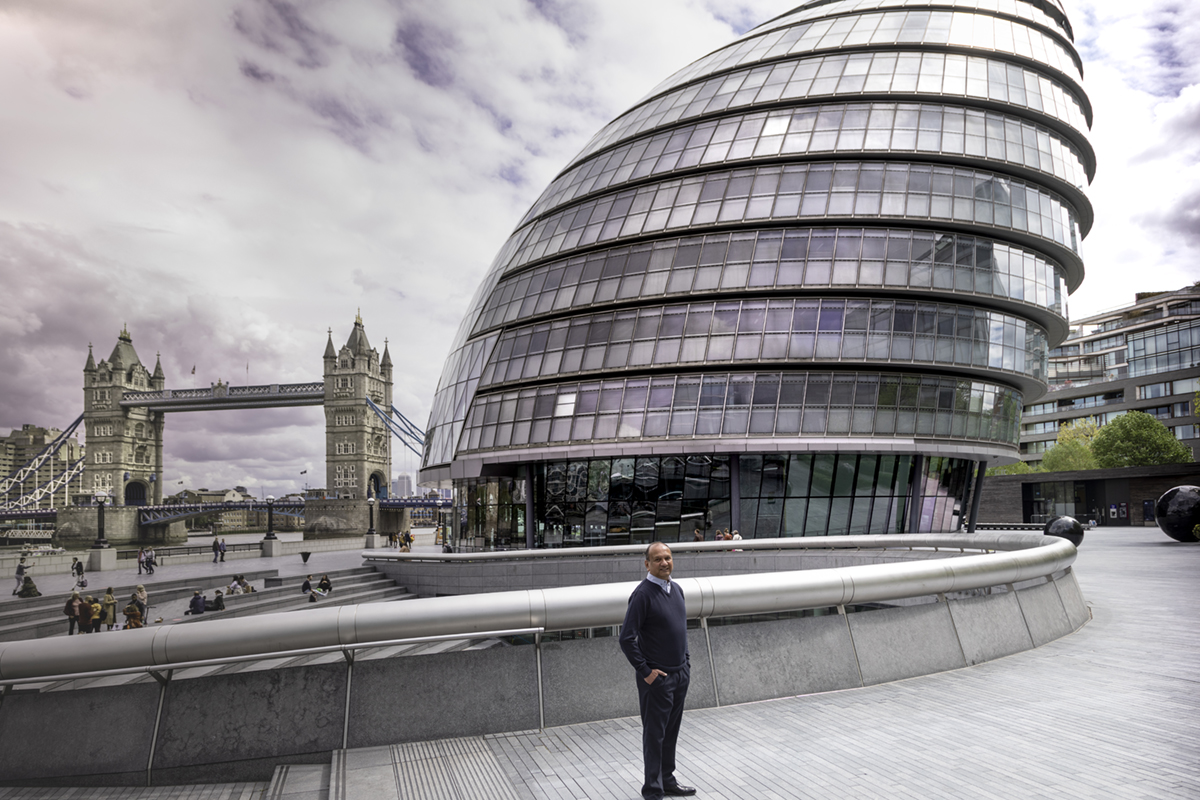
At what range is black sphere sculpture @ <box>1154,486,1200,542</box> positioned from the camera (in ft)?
117

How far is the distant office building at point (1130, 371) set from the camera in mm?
90062

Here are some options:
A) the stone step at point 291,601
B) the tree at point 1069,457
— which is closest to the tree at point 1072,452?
the tree at point 1069,457

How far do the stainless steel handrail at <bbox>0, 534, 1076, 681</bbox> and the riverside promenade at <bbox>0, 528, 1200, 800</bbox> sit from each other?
87 cm

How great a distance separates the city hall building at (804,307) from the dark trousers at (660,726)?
91.5 ft

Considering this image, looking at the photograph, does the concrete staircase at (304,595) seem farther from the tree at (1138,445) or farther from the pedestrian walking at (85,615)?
the tree at (1138,445)

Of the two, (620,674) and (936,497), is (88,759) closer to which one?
(620,674)

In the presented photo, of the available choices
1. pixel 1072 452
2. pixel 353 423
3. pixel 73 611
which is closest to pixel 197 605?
pixel 73 611

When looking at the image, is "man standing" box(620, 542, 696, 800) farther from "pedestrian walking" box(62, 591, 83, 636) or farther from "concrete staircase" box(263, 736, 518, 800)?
"pedestrian walking" box(62, 591, 83, 636)

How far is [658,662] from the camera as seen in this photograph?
595 cm

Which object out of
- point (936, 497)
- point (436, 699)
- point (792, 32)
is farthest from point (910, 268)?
point (436, 699)

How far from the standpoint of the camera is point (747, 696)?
314 inches

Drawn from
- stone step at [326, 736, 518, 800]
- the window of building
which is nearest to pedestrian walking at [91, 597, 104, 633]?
stone step at [326, 736, 518, 800]

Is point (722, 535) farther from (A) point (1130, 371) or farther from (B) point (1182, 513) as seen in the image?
(A) point (1130, 371)

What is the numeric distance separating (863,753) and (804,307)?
30177 mm
